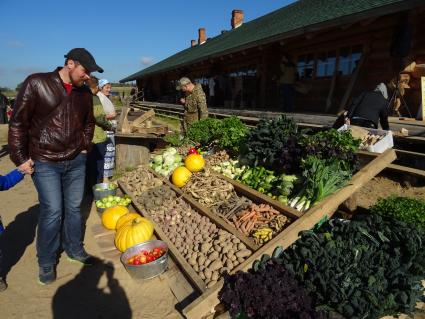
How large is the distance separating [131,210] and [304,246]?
3.45 meters

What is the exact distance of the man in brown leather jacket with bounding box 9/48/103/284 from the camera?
3191 millimetres

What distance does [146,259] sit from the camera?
3787 mm

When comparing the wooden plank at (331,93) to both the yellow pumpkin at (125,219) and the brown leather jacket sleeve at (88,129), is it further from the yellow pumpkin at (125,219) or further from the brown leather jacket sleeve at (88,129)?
the brown leather jacket sleeve at (88,129)

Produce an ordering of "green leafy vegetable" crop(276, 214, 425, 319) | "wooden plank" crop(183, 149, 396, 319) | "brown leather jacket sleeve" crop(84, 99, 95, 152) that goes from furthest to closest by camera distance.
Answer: "brown leather jacket sleeve" crop(84, 99, 95, 152), "wooden plank" crop(183, 149, 396, 319), "green leafy vegetable" crop(276, 214, 425, 319)

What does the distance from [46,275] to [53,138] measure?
1687mm

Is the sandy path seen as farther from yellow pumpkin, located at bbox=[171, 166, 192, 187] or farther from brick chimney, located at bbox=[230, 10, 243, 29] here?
brick chimney, located at bbox=[230, 10, 243, 29]

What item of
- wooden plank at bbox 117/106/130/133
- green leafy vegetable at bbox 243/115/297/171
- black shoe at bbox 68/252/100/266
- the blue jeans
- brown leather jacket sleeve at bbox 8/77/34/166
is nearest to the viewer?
brown leather jacket sleeve at bbox 8/77/34/166

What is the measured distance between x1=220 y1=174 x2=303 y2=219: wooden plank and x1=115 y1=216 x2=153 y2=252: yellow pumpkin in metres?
1.50

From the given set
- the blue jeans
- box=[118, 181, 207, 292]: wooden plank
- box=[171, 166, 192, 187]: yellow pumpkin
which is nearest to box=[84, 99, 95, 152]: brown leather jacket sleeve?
the blue jeans

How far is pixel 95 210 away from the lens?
235 inches

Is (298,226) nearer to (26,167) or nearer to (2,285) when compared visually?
(26,167)

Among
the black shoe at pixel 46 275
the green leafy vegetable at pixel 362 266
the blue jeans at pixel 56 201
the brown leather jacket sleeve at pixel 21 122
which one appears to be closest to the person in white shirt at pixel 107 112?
the blue jeans at pixel 56 201

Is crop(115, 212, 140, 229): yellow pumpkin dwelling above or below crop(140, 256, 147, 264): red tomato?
above

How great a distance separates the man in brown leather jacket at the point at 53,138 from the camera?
3.19 metres
